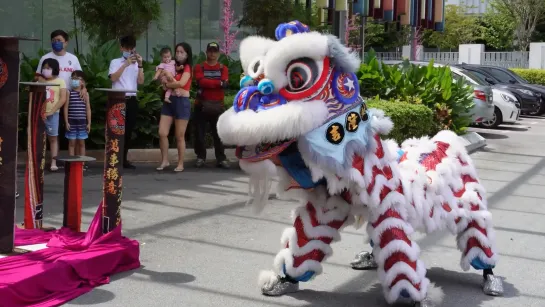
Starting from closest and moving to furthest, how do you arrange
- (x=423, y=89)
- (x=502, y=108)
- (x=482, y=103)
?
(x=423, y=89) < (x=482, y=103) < (x=502, y=108)

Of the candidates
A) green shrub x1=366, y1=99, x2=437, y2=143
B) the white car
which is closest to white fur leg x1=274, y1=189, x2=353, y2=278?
green shrub x1=366, y1=99, x2=437, y2=143

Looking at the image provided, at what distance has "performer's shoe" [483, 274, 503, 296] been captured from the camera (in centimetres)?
620

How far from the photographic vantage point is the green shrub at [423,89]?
16.0m

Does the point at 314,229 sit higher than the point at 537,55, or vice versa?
the point at 537,55

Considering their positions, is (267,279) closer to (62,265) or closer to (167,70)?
(62,265)

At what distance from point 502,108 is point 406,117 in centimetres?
770

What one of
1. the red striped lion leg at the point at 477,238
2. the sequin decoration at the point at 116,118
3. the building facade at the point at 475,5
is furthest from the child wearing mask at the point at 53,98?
the building facade at the point at 475,5

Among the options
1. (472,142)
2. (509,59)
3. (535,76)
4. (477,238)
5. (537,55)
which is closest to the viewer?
(477,238)

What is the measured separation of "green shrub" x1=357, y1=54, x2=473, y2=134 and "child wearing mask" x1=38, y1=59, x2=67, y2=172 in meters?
6.56

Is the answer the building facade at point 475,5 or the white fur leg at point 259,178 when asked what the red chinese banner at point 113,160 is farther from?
the building facade at point 475,5

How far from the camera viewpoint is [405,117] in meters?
14.2

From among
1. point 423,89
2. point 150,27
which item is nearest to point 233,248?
point 423,89

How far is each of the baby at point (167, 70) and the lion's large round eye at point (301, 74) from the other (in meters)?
6.56

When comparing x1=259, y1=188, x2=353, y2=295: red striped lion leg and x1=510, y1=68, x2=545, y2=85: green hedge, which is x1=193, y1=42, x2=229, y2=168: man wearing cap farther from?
x1=510, y1=68, x2=545, y2=85: green hedge
